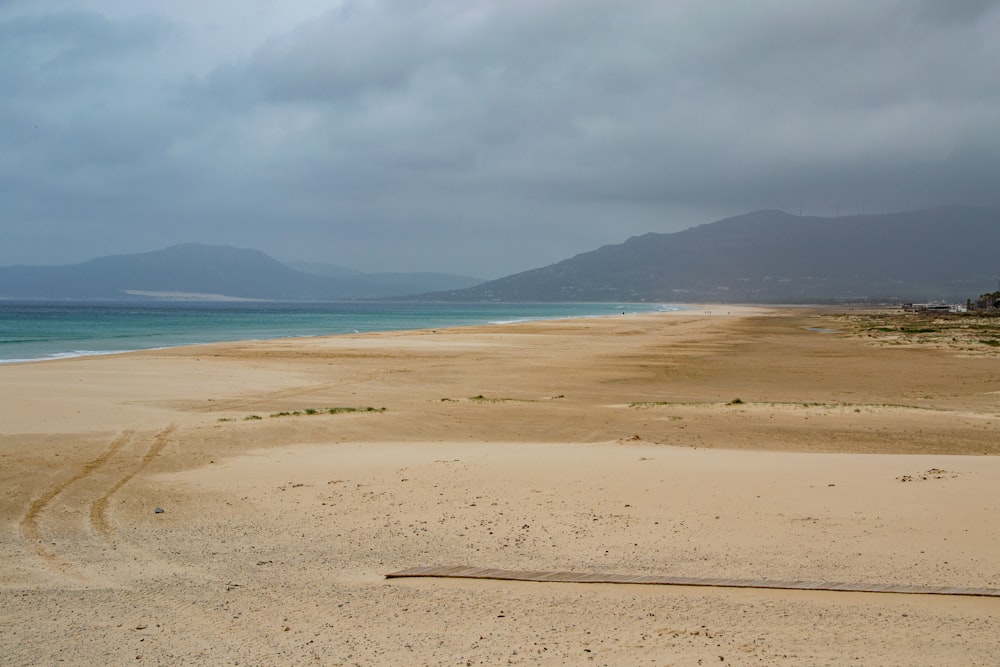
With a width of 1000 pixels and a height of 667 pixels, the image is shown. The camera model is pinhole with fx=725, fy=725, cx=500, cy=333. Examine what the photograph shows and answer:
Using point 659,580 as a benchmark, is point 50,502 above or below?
above

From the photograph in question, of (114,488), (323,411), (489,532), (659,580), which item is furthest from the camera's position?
(323,411)

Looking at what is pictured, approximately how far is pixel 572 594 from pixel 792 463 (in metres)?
5.24

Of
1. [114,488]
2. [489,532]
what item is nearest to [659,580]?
[489,532]

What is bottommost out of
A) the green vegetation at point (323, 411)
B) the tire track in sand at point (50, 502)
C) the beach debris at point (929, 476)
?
the beach debris at point (929, 476)

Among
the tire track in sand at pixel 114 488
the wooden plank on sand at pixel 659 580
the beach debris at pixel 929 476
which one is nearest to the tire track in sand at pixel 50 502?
the tire track in sand at pixel 114 488

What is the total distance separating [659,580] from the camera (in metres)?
5.57

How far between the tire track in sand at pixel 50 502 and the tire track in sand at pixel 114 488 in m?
0.48

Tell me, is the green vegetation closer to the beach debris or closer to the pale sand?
the pale sand

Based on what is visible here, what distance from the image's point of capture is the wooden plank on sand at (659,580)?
5305 millimetres

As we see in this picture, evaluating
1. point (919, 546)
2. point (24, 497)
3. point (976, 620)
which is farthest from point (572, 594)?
point (24, 497)

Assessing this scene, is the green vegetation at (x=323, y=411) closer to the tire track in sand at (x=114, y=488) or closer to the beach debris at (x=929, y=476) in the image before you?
the tire track in sand at (x=114, y=488)

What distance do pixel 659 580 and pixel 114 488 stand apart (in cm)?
680

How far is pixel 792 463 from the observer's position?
9.45m

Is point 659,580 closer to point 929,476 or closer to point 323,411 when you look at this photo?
point 929,476
